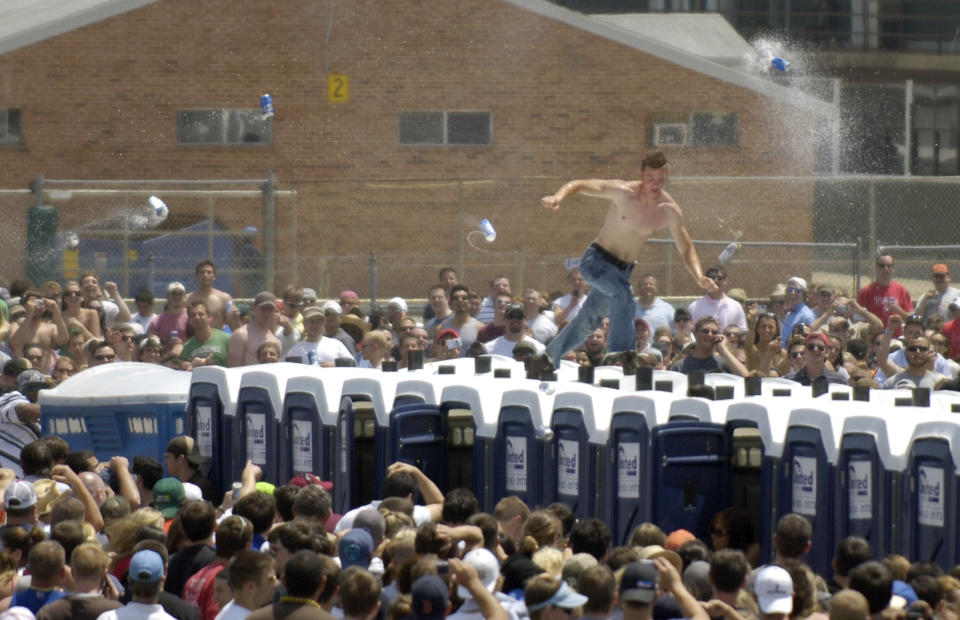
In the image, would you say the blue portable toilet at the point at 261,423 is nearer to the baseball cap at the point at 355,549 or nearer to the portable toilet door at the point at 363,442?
the portable toilet door at the point at 363,442

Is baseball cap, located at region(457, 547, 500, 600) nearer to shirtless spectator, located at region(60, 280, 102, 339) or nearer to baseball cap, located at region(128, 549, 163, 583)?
baseball cap, located at region(128, 549, 163, 583)

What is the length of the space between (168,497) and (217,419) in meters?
2.38

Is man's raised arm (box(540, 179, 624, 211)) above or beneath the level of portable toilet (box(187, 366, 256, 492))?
above

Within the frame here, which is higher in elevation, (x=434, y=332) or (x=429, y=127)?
(x=429, y=127)

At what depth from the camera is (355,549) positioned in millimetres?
6652

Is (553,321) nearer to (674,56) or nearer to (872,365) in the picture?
(872,365)

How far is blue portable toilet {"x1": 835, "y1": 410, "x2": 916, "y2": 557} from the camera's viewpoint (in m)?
8.23

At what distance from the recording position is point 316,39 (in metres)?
25.8

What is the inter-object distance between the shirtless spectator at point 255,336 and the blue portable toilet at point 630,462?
4719mm

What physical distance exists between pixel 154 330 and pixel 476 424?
19.6 feet

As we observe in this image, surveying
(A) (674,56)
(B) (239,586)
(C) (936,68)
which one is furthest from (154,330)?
(C) (936,68)

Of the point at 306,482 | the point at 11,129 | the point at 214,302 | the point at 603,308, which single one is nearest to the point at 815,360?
the point at 603,308

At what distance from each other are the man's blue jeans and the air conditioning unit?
47.6 feet

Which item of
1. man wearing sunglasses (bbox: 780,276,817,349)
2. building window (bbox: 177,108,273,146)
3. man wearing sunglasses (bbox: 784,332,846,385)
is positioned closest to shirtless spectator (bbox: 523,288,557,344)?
man wearing sunglasses (bbox: 780,276,817,349)
